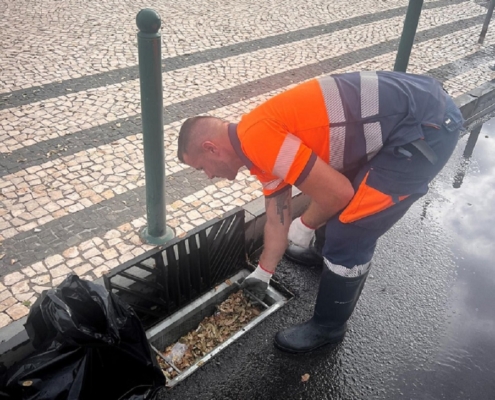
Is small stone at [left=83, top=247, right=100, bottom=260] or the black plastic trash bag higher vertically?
the black plastic trash bag

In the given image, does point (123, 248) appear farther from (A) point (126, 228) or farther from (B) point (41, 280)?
(B) point (41, 280)

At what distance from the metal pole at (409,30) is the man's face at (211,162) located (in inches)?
106

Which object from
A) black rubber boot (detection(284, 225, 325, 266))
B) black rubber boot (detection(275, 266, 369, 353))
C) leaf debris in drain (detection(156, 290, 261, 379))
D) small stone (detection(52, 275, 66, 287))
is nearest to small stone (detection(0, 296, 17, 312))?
small stone (detection(52, 275, 66, 287))

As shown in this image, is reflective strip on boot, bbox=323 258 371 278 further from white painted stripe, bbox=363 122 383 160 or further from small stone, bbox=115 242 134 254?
small stone, bbox=115 242 134 254

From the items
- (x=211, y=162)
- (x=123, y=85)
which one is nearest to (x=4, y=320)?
(x=211, y=162)

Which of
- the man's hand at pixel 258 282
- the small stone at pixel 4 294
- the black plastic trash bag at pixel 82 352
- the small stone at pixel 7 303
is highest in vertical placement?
the black plastic trash bag at pixel 82 352

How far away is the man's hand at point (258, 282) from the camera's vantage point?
309 cm

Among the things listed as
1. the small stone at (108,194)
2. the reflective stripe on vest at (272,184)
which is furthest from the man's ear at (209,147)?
the small stone at (108,194)

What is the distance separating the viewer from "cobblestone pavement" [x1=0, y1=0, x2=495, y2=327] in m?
3.79

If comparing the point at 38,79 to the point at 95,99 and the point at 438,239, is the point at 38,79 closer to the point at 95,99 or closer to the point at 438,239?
the point at 95,99

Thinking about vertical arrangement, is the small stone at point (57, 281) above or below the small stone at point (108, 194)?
below

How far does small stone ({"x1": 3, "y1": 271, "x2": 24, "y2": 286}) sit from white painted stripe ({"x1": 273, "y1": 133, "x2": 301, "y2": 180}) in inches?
86.5

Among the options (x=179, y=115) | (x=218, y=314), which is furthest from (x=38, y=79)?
(x=218, y=314)

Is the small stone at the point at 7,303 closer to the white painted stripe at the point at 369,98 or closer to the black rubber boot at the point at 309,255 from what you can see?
the black rubber boot at the point at 309,255
